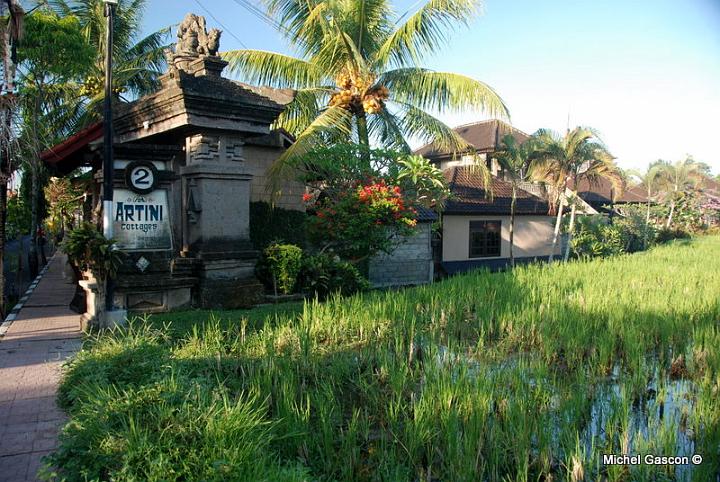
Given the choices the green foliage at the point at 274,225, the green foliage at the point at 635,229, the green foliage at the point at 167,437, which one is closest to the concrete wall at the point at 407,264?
the green foliage at the point at 274,225

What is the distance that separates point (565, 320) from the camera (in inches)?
292

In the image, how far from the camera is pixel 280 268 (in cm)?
1020

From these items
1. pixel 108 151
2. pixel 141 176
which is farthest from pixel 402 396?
pixel 141 176

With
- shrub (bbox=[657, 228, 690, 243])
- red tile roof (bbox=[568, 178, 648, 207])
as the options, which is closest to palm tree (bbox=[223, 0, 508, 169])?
red tile roof (bbox=[568, 178, 648, 207])

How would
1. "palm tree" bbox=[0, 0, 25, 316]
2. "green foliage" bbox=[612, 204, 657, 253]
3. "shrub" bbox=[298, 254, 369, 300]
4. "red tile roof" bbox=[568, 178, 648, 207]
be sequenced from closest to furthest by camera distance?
"palm tree" bbox=[0, 0, 25, 316] < "shrub" bbox=[298, 254, 369, 300] < "green foliage" bbox=[612, 204, 657, 253] < "red tile roof" bbox=[568, 178, 648, 207]

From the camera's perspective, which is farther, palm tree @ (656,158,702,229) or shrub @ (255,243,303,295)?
palm tree @ (656,158,702,229)

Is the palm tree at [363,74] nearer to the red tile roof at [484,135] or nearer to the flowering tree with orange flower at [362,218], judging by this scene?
the flowering tree with orange flower at [362,218]

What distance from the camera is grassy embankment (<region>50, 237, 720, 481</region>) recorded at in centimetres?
367

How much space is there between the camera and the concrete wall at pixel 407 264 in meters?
16.8

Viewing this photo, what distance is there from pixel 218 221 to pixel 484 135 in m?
19.2

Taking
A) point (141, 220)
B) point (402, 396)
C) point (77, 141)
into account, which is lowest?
point (402, 396)

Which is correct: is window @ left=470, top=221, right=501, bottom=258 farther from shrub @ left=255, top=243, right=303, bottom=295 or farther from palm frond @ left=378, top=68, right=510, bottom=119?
shrub @ left=255, top=243, right=303, bottom=295

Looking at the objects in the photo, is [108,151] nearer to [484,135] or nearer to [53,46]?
[53,46]

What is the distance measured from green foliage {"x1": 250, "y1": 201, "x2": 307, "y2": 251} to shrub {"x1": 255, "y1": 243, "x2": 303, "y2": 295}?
2.04m
